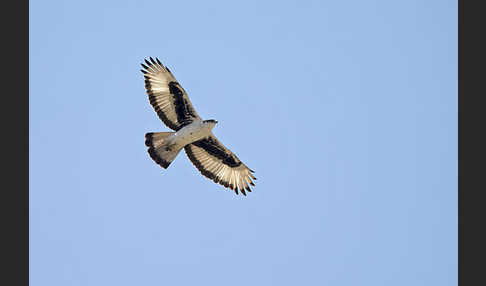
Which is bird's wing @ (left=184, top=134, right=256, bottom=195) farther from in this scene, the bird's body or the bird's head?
the bird's head

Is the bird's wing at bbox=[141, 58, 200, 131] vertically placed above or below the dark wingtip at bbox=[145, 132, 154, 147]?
above

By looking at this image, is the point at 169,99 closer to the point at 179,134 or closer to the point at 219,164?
the point at 179,134

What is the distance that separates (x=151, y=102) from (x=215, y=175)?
8.48ft

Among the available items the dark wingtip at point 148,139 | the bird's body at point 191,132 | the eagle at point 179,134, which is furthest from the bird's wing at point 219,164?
the dark wingtip at point 148,139

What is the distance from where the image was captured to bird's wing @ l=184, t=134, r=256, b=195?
16.9 meters

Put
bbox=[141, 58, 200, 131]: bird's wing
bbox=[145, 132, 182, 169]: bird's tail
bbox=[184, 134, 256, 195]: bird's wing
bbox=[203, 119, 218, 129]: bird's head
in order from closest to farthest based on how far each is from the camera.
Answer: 1. bbox=[203, 119, 218, 129]: bird's head
2. bbox=[145, 132, 182, 169]: bird's tail
3. bbox=[141, 58, 200, 131]: bird's wing
4. bbox=[184, 134, 256, 195]: bird's wing

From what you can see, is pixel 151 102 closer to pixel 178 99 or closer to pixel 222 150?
pixel 178 99

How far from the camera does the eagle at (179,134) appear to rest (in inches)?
623

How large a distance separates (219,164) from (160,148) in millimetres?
1949

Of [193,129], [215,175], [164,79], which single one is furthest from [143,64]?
[215,175]

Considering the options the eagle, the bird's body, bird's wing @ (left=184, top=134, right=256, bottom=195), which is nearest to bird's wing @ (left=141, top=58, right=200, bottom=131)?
the eagle

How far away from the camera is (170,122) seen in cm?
1625

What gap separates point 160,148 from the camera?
52.4 ft

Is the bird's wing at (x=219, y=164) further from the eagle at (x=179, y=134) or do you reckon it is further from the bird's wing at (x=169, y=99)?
the bird's wing at (x=169, y=99)
